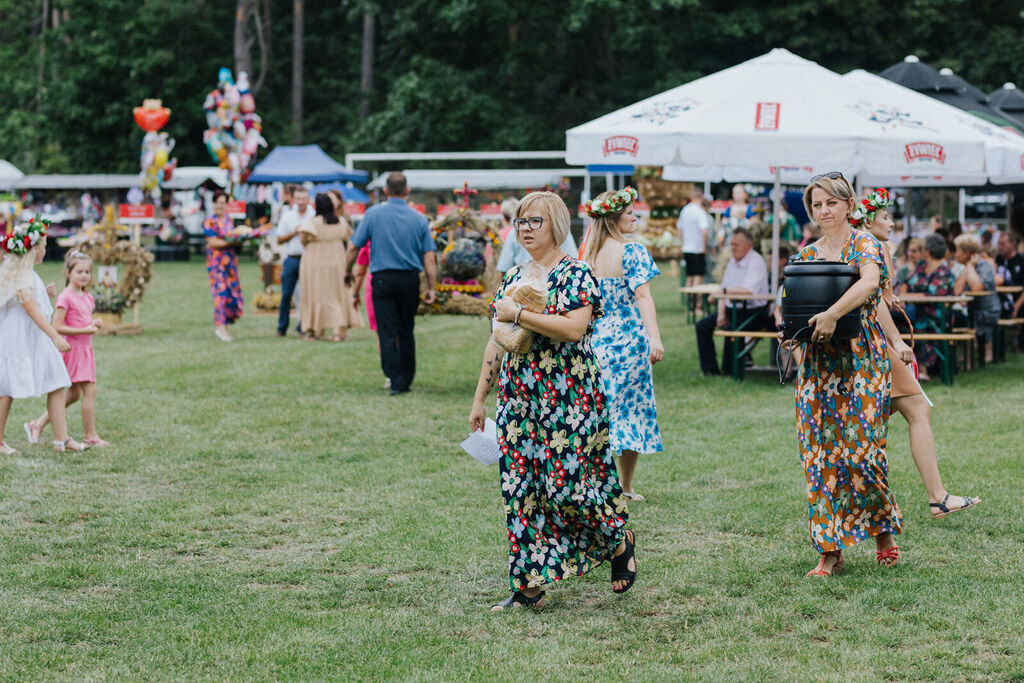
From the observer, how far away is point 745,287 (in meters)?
11.6

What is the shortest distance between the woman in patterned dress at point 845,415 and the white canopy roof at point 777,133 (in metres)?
4.57

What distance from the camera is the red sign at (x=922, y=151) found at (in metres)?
10.1

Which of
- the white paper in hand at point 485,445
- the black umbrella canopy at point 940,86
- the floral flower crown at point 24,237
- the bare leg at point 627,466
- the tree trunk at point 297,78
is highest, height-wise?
the tree trunk at point 297,78

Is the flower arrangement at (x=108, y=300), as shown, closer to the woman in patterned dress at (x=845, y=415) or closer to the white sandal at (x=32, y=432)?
the white sandal at (x=32, y=432)

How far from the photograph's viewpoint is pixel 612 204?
6480 mm

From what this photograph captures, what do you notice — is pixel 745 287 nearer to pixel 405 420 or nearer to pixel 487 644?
pixel 405 420

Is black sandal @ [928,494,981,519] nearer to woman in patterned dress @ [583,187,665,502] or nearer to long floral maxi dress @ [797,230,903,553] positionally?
long floral maxi dress @ [797,230,903,553]

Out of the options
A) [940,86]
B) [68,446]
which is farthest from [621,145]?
[940,86]

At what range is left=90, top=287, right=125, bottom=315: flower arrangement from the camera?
16469mm

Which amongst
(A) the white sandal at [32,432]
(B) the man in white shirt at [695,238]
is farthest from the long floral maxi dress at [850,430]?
(B) the man in white shirt at [695,238]

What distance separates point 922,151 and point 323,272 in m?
7.66

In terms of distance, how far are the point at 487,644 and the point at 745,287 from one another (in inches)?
295

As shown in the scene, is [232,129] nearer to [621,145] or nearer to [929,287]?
[621,145]

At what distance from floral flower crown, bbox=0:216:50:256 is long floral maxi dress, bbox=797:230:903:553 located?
5.18 m
